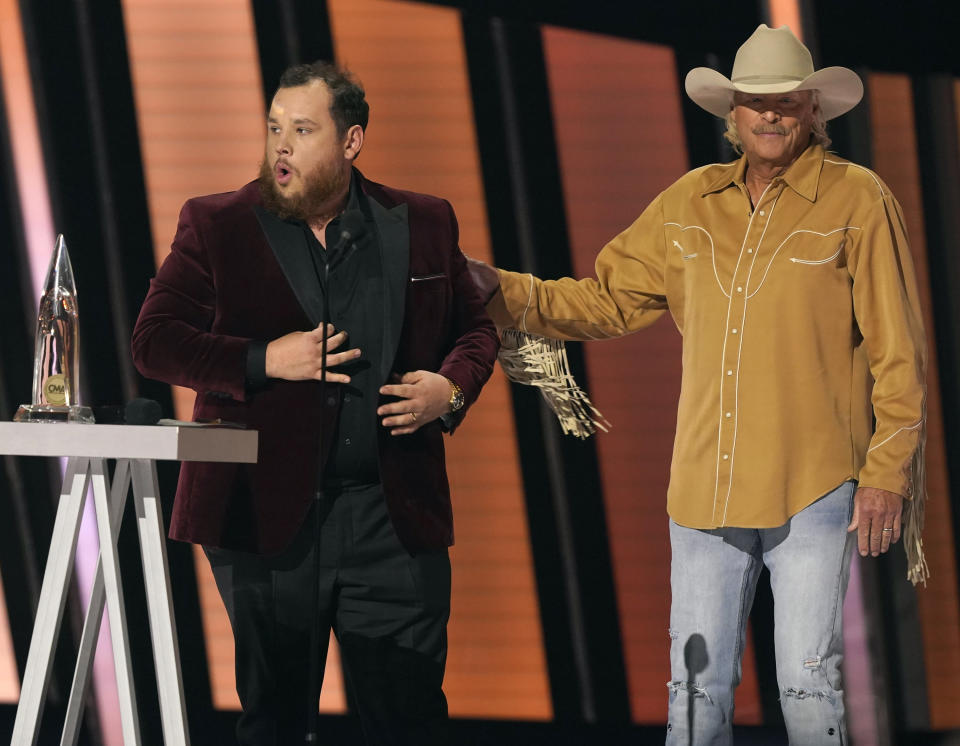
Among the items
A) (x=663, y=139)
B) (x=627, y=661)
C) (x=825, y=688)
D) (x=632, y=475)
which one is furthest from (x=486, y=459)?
(x=825, y=688)

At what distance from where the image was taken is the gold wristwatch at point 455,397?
9.19 ft

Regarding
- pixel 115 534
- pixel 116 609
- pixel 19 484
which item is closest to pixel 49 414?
pixel 115 534

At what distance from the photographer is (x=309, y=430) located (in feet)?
9.03

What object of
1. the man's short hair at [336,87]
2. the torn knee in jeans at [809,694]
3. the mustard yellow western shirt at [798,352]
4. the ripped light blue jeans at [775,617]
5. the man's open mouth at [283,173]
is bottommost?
the torn knee in jeans at [809,694]

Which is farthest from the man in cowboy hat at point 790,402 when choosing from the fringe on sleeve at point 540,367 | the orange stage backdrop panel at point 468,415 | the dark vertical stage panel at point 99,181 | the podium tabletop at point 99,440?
the dark vertical stage panel at point 99,181

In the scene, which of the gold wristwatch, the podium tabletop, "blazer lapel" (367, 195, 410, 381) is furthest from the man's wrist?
the podium tabletop

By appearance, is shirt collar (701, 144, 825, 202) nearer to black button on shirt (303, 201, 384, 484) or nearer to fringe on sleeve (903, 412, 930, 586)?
fringe on sleeve (903, 412, 930, 586)

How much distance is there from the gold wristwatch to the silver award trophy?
28.7 inches

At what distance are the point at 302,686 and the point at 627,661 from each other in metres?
1.79

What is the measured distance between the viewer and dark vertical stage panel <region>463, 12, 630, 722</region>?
4.29 meters

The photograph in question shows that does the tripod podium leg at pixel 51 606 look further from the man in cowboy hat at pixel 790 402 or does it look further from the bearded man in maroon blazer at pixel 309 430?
the man in cowboy hat at pixel 790 402

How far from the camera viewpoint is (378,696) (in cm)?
279

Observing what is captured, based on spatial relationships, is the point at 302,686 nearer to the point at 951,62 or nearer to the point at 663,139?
the point at 663,139

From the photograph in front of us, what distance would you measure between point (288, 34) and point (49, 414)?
2.17 metres
